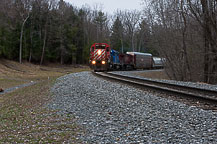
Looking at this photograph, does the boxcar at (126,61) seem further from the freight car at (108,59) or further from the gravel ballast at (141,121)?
the gravel ballast at (141,121)

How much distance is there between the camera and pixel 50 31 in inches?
2365

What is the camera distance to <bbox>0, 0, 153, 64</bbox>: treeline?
51.1 metres

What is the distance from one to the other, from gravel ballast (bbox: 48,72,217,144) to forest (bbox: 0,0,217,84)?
1234 centimetres

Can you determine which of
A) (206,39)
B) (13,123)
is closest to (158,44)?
(206,39)

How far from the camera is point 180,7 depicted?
22.6m

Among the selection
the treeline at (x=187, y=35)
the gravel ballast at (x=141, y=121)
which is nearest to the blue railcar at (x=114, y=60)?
the treeline at (x=187, y=35)

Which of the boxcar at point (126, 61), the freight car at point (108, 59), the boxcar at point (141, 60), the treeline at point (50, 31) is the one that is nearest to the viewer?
the freight car at point (108, 59)

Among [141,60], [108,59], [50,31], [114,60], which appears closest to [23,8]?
[50,31]

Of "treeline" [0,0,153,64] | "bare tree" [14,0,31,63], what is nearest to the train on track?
"treeline" [0,0,153,64]

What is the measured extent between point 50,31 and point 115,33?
26138mm

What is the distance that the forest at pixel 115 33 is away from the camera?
2095cm

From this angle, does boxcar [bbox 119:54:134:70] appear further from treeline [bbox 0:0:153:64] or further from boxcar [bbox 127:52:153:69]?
treeline [bbox 0:0:153:64]

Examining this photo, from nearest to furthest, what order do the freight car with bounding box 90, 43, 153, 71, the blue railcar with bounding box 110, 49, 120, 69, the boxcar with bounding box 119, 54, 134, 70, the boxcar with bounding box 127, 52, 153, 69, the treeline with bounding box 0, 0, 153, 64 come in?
the freight car with bounding box 90, 43, 153, 71 → the blue railcar with bounding box 110, 49, 120, 69 → the boxcar with bounding box 119, 54, 134, 70 → the boxcar with bounding box 127, 52, 153, 69 → the treeline with bounding box 0, 0, 153, 64

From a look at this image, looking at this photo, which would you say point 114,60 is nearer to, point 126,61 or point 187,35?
A: point 126,61
